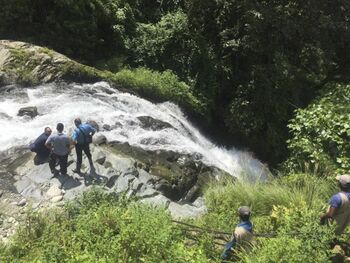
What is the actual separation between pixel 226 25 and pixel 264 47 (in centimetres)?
200

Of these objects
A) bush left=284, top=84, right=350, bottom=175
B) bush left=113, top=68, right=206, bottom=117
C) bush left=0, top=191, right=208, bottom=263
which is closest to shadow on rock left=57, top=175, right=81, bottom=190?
bush left=0, top=191, right=208, bottom=263

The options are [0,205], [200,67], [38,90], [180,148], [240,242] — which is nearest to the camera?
[240,242]

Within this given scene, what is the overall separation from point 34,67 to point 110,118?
3.49 m

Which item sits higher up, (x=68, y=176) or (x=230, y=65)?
(x=230, y=65)

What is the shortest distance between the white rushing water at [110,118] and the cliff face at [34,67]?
358 millimetres

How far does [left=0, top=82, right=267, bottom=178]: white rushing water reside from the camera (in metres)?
13.2

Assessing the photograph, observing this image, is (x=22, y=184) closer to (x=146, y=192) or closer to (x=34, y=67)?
(x=146, y=192)

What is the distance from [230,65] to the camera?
59.2ft

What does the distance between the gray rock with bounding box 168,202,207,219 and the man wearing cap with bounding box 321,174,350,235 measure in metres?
3.56

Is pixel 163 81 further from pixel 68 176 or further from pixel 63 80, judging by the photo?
pixel 68 176

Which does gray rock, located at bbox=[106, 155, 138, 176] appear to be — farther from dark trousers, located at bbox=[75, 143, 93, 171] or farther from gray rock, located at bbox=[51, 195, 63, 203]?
gray rock, located at bbox=[51, 195, 63, 203]

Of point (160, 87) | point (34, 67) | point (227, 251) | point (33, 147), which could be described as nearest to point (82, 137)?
point (33, 147)

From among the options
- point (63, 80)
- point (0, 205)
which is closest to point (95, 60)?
point (63, 80)

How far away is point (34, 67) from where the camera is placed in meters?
15.5
